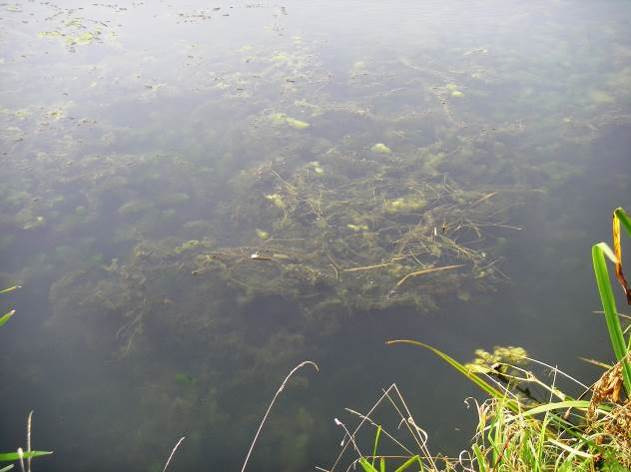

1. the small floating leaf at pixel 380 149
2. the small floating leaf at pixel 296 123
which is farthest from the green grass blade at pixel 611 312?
the small floating leaf at pixel 296 123

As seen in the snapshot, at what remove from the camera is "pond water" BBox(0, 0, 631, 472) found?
238 centimetres

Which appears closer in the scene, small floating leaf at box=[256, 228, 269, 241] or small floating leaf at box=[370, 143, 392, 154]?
small floating leaf at box=[256, 228, 269, 241]

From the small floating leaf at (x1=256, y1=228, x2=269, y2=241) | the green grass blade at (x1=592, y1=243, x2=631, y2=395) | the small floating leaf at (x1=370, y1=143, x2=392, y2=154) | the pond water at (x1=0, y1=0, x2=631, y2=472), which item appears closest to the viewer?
the green grass blade at (x1=592, y1=243, x2=631, y2=395)

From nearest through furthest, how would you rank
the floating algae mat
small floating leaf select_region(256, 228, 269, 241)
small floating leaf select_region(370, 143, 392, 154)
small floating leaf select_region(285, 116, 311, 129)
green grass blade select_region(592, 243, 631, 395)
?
green grass blade select_region(592, 243, 631, 395), the floating algae mat, small floating leaf select_region(256, 228, 269, 241), small floating leaf select_region(370, 143, 392, 154), small floating leaf select_region(285, 116, 311, 129)

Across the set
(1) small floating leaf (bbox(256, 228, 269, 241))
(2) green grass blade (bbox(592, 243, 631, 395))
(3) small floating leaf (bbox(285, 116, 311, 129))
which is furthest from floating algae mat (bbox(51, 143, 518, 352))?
(2) green grass blade (bbox(592, 243, 631, 395))

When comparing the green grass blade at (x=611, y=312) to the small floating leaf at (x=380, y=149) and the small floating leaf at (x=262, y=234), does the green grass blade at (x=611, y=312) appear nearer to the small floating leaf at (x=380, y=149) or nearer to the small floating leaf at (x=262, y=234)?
the small floating leaf at (x=262, y=234)

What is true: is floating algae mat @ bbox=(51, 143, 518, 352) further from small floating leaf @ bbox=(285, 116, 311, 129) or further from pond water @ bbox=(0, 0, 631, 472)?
small floating leaf @ bbox=(285, 116, 311, 129)

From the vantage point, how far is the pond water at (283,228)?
238cm

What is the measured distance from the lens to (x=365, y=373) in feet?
8.09

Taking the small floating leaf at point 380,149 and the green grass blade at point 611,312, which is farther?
the small floating leaf at point 380,149

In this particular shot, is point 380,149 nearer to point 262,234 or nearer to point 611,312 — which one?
point 262,234

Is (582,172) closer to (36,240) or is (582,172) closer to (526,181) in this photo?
(526,181)

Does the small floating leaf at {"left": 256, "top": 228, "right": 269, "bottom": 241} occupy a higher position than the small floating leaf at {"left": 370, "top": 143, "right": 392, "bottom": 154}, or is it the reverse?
the small floating leaf at {"left": 370, "top": 143, "right": 392, "bottom": 154}

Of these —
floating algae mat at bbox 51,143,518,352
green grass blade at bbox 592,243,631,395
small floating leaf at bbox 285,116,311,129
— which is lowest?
floating algae mat at bbox 51,143,518,352
